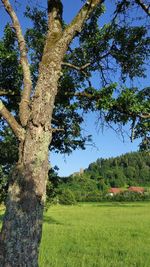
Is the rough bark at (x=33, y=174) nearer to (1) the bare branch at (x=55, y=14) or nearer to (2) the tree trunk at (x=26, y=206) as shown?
(2) the tree trunk at (x=26, y=206)

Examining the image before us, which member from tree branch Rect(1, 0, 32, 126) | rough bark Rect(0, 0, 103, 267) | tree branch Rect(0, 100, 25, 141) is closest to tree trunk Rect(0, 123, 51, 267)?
rough bark Rect(0, 0, 103, 267)

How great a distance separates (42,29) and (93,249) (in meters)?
12.5

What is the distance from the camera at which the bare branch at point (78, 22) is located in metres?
7.82

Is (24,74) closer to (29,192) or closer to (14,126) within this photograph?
(14,126)

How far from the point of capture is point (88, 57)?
1631 centimetres

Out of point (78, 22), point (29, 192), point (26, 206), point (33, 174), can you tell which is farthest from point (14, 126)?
point (78, 22)

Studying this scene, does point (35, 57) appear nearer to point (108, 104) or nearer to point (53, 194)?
point (108, 104)

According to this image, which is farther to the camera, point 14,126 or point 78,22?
point 78,22

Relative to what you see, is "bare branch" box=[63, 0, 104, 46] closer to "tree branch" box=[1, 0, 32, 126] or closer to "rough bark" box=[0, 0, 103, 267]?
"rough bark" box=[0, 0, 103, 267]

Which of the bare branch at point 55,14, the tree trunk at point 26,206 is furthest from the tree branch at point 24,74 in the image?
the bare branch at point 55,14

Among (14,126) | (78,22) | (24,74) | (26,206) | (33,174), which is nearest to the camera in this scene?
(26,206)

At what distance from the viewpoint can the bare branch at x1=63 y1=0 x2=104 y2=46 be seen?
782cm

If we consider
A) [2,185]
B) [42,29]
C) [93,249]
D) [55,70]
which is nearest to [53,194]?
[2,185]

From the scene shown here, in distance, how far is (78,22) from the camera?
26.0 feet
